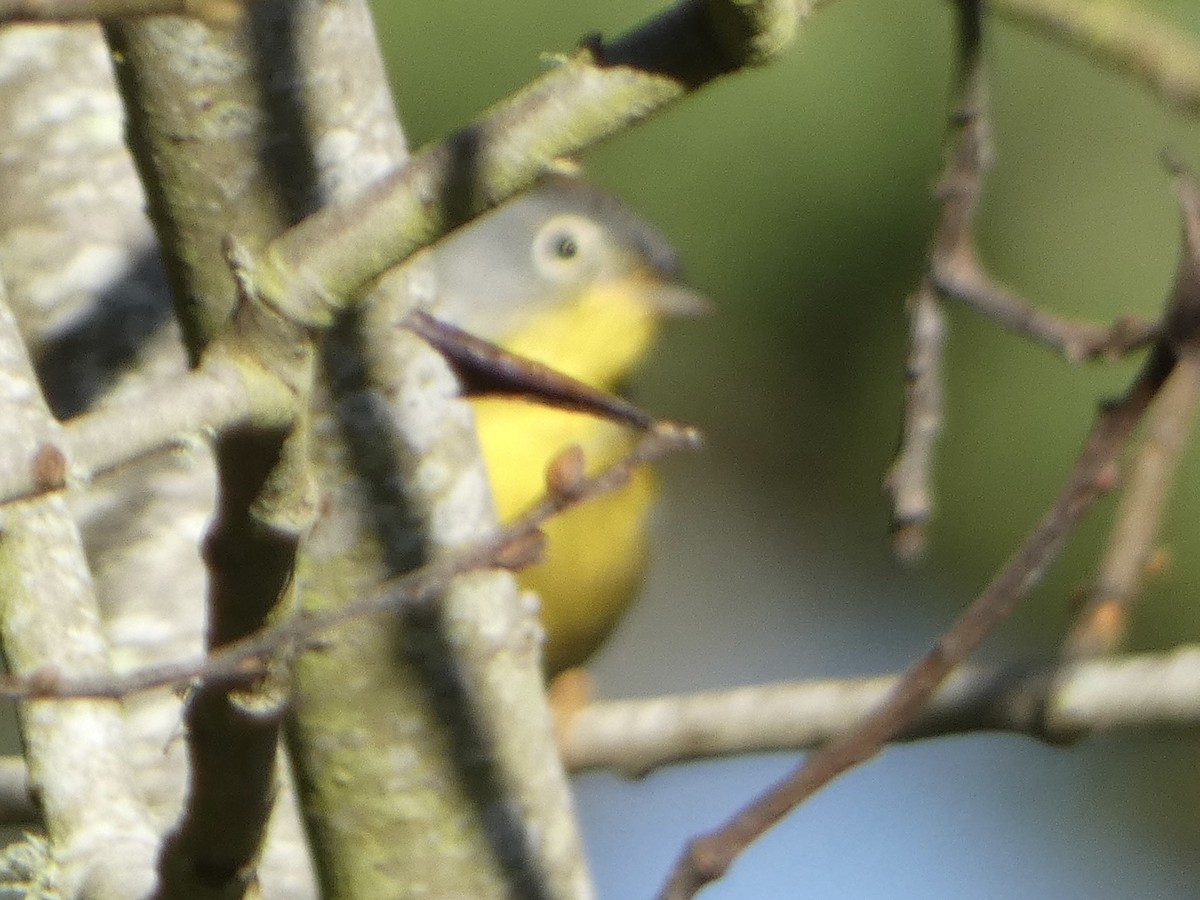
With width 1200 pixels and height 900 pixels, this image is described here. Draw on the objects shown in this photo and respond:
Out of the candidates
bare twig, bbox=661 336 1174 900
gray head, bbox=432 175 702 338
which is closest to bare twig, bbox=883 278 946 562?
bare twig, bbox=661 336 1174 900

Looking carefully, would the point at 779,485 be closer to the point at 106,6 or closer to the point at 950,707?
the point at 950,707

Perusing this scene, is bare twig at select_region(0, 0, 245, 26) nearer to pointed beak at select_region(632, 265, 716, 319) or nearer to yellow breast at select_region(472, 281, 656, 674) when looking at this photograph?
yellow breast at select_region(472, 281, 656, 674)

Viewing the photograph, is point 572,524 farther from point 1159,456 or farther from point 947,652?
point 947,652

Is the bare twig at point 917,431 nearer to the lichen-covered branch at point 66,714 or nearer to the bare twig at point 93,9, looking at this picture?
the lichen-covered branch at point 66,714

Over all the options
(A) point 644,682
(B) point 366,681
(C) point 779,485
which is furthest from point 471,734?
(A) point 644,682

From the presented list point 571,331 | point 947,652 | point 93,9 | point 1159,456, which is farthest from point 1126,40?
point 571,331

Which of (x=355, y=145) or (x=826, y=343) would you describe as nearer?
(x=355, y=145)
